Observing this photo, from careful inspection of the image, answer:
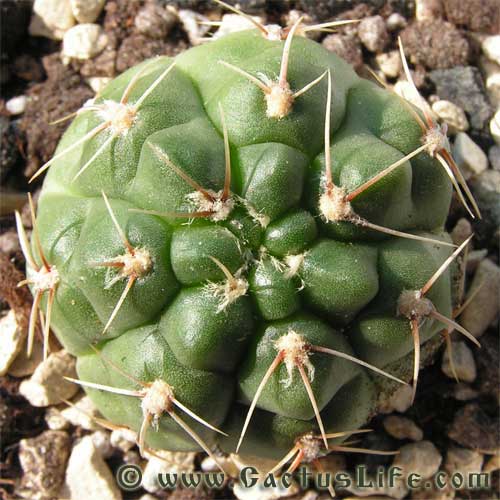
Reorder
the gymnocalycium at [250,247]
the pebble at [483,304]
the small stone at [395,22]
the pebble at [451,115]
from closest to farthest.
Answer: the gymnocalycium at [250,247]
the pebble at [483,304]
the pebble at [451,115]
the small stone at [395,22]

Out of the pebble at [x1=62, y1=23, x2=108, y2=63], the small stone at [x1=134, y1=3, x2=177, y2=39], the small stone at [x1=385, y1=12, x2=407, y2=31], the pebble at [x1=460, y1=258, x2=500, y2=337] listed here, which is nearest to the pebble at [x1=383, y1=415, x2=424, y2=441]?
the pebble at [x1=460, y1=258, x2=500, y2=337]

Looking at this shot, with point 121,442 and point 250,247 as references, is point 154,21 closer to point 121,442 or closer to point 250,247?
point 250,247

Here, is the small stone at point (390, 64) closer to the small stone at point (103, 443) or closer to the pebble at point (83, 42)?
the pebble at point (83, 42)

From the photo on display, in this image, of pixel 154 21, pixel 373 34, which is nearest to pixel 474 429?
pixel 373 34

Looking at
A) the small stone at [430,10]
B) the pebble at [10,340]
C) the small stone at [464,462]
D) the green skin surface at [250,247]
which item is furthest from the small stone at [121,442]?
the small stone at [430,10]

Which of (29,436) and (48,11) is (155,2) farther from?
(29,436)

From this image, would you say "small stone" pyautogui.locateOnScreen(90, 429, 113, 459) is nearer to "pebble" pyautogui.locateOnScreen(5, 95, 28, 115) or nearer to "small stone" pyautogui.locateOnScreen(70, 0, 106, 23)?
"pebble" pyautogui.locateOnScreen(5, 95, 28, 115)
